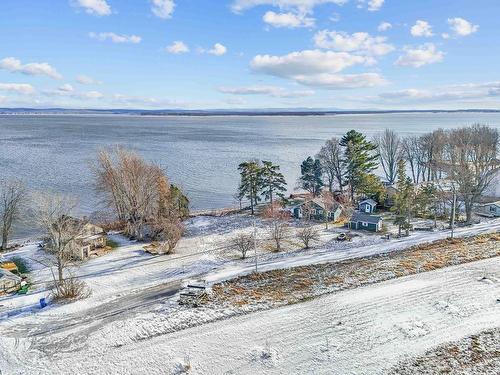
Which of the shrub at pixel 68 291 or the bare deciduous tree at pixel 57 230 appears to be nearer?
the shrub at pixel 68 291

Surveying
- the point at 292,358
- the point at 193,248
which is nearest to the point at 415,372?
the point at 292,358

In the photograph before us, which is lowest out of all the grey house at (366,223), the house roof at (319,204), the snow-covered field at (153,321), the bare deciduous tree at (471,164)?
the snow-covered field at (153,321)

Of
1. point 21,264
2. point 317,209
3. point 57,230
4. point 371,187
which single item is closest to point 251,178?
point 317,209

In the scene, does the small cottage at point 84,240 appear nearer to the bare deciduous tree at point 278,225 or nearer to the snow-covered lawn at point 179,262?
the snow-covered lawn at point 179,262

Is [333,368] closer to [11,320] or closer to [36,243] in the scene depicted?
[11,320]

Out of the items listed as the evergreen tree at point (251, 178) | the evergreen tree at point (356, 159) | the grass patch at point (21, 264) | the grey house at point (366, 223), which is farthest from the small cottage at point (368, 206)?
the grass patch at point (21, 264)
